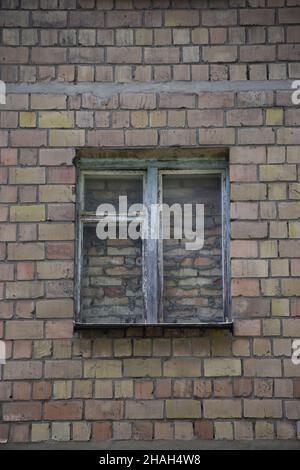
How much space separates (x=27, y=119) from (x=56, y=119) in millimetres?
202

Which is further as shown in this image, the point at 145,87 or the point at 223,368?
the point at 145,87

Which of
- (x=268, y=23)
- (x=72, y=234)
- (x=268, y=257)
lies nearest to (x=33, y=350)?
(x=72, y=234)

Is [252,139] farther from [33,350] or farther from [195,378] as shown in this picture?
[33,350]

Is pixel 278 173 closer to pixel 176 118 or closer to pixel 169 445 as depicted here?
pixel 176 118

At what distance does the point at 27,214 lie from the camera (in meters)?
5.75

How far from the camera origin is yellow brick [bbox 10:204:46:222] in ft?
18.9

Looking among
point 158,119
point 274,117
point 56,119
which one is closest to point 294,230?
point 274,117

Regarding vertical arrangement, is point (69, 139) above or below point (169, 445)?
above

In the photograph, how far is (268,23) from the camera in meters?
6.00

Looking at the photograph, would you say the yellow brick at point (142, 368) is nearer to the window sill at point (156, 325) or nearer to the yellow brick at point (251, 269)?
the window sill at point (156, 325)

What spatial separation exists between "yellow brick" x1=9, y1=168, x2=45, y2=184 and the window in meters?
0.29

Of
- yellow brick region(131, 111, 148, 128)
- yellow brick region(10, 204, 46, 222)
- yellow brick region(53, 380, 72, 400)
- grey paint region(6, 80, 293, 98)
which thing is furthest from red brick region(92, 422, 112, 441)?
grey paint region(6, 80, 293, 98)

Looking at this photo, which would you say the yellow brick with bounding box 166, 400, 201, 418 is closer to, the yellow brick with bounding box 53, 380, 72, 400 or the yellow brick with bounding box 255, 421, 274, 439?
the yellow brick with bounding box 255, 421, 274, 439

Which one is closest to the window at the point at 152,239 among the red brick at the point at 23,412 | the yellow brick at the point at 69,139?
the yellow brick at the point at 69,139
